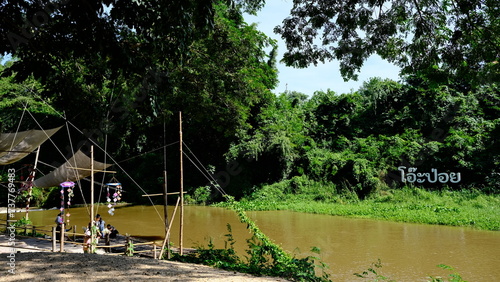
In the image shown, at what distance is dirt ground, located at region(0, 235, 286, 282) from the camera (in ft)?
12.8

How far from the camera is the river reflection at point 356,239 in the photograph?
31.5 feet

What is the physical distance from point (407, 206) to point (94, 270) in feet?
57.2

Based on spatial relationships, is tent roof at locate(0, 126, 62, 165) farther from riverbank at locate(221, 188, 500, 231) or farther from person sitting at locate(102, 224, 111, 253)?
riverbank at locate(221, 188, 500, 231)

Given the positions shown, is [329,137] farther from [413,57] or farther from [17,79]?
[17,79]

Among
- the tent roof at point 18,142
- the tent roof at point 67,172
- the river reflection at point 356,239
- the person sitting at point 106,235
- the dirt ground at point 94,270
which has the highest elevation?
the tent roof at point 18,142

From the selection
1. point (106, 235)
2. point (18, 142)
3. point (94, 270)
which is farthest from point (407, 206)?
point (94, 270)

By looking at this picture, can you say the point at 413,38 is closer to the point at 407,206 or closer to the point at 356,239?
the point at 356,239

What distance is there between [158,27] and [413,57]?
3.81 meters

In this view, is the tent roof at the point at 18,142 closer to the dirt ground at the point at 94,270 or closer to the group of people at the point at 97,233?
the group of people at the point at 97,233

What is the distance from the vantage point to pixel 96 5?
418cm

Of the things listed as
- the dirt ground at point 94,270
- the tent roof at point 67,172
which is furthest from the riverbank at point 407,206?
the dirt ground at point 94,270

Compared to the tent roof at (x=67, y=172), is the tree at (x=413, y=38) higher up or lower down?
higher up

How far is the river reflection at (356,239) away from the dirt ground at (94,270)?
301 centimetres

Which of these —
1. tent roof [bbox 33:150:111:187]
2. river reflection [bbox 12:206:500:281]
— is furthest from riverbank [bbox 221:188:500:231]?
tent roof [bbox 33:150:111:187]
